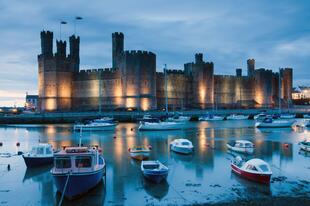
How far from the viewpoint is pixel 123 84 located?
184 feet

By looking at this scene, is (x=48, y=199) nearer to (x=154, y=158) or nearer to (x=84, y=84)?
(x=154, y=158)

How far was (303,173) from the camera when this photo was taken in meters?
15.6

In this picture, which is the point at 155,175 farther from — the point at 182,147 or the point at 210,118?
the point at 210,118

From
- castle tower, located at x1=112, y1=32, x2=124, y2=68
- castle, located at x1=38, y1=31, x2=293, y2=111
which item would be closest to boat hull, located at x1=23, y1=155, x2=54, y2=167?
castle, located at x1=38, y1=31, x2=293, y2=111

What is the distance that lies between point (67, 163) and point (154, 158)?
296 inches

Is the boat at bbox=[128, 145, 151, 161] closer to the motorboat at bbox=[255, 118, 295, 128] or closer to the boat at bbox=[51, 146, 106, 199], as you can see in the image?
the boat at bbox=[51, 146, 106, 199]

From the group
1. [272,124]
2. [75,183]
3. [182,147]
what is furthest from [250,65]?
[75,183]

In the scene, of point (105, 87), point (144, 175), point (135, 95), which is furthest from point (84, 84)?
point (144, 175)

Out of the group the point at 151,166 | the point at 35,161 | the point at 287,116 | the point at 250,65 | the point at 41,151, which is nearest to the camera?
the point at 151,166

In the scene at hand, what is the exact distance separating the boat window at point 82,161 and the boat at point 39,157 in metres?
5.40

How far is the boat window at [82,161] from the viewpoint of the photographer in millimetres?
12537

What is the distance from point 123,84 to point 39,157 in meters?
39.2

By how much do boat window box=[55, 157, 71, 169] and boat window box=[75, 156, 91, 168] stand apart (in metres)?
0.24

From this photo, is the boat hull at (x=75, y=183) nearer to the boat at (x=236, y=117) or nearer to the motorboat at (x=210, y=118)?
the motorboat at (x=210, y=118)
